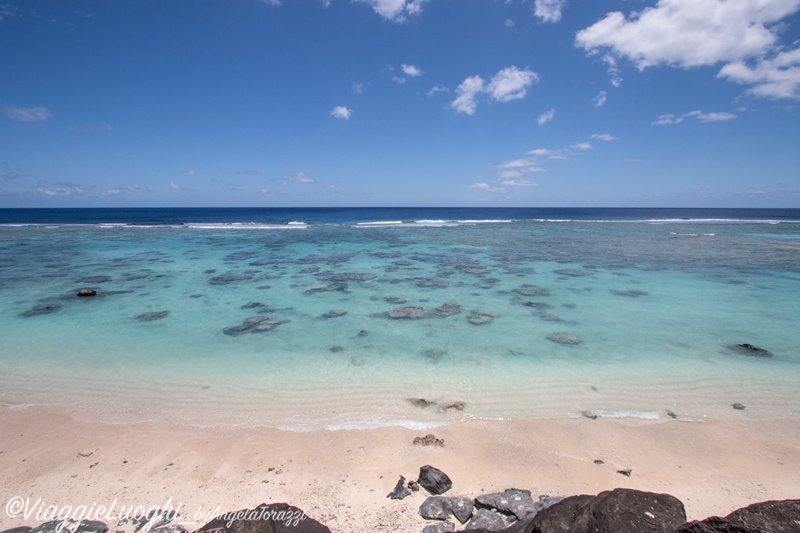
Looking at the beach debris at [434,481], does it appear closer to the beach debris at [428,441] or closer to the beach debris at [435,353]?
the beach debris at [428,441]

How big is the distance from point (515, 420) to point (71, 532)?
5.02 meters

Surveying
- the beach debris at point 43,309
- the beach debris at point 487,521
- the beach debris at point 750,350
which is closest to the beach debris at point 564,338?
the beach debris at point 750,350

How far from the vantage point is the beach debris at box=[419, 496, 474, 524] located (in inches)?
129

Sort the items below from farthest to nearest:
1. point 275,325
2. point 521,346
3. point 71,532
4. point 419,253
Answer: point 419,253, point 275,325, point 521,346, point 71,532

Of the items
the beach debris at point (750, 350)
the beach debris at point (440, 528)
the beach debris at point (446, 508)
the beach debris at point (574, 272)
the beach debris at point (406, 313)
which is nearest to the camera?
the beach debris at point (440, 528)

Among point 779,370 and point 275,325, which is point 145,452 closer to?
point 275,325

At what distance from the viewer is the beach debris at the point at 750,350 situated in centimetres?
733

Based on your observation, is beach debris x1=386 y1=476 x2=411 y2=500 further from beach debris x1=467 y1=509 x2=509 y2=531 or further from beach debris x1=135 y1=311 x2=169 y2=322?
beach debris x1=135 y1=311 x2=169 y2=322

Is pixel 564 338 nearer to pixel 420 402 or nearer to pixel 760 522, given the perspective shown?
pixel 420 402

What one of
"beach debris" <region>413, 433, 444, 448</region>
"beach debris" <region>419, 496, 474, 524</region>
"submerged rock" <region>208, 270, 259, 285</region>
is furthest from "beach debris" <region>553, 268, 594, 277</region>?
"beach debris" <region>419, 496, 474, 524</region>

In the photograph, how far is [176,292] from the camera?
12.3 m

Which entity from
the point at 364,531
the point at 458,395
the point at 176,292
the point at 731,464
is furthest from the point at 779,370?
the point at 176,292

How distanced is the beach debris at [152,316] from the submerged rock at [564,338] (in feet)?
33.6

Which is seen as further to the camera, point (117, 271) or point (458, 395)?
point (117, 271)
